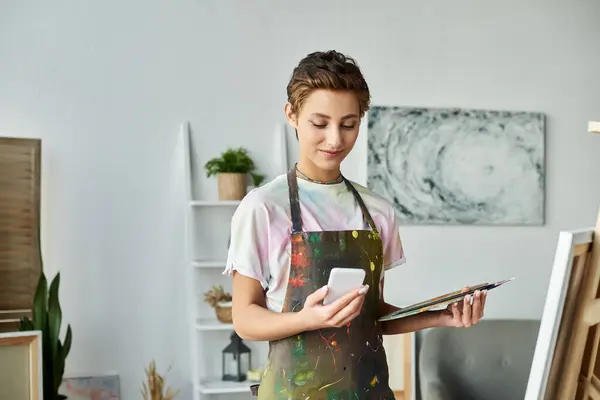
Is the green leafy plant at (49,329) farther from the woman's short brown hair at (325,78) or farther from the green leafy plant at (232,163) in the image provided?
the woman's short brown hair at (325,78)

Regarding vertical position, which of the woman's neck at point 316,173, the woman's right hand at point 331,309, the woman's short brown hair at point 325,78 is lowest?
the woman's right hand at point 331,309

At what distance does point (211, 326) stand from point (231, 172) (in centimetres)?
77

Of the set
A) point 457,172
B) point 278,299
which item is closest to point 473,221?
point 457,172

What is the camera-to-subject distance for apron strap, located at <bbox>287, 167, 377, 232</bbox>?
1487mm

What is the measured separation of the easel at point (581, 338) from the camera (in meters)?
1.60

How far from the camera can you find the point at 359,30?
414cm

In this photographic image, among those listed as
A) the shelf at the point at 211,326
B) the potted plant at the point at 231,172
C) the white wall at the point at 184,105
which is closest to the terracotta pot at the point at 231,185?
the potted plant at the point at 231,172

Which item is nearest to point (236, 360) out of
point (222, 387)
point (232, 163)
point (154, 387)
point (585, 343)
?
point (222, 387)

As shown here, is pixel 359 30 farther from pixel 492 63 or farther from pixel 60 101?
pixel 60 101

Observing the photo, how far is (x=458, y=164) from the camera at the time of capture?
14.0ft

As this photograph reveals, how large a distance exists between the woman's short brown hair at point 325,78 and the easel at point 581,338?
55 centimetres

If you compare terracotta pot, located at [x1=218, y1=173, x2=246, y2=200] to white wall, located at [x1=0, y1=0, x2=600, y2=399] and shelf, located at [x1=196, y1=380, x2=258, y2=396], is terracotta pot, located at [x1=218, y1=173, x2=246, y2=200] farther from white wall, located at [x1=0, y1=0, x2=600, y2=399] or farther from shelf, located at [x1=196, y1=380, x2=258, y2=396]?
shelf, located at [x1=196, y1=380, x2=258, y2=396]

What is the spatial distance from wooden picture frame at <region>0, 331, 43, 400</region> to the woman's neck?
202 cm

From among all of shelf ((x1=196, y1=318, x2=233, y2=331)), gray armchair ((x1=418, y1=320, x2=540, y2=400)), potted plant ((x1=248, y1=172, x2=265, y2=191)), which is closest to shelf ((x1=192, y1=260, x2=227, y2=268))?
shelf ((x1=196, y1=318, x2=233, y2=331))
